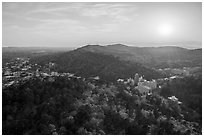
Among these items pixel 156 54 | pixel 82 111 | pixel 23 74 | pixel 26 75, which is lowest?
pixel 82 111

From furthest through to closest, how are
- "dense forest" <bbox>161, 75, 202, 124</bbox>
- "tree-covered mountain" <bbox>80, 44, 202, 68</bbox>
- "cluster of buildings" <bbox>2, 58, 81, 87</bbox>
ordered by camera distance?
1. "tree-covered mountain" <bbox>80, 44, 202, 68</bbox>
2. "dense forest" <bbox>161, 75, 202, 124</bbox>
3. "cluster of buildings" <bbox>2, 58, 81, 87</bbox>

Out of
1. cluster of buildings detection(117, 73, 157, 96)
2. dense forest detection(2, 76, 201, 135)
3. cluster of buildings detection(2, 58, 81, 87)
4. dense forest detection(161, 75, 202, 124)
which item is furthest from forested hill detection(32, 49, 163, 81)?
dense forest detection(2, 76, 201, 135)

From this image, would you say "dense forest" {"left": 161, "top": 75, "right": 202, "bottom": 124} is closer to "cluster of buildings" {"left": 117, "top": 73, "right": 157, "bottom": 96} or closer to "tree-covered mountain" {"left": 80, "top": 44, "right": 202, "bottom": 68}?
"cluster of buildings" {"left": 117, "top": 73, "right": 157, "bottom": 96}

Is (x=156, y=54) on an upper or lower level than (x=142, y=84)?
upper

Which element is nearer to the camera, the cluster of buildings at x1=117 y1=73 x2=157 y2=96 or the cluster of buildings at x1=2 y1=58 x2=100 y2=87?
the cluster of buildings at x1=2 y1=58 x2=100 y2=87

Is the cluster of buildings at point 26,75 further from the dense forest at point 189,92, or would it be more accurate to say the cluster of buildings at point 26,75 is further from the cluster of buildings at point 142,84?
the dense forest at point 189,92

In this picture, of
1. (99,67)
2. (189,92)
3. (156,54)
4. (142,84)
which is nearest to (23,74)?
(99,67)

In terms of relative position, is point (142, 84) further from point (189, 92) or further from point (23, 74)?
point (23, 74)

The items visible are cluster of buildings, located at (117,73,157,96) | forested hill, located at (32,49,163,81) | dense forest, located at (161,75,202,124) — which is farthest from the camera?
forested hill, located at (32,49,163,81)
